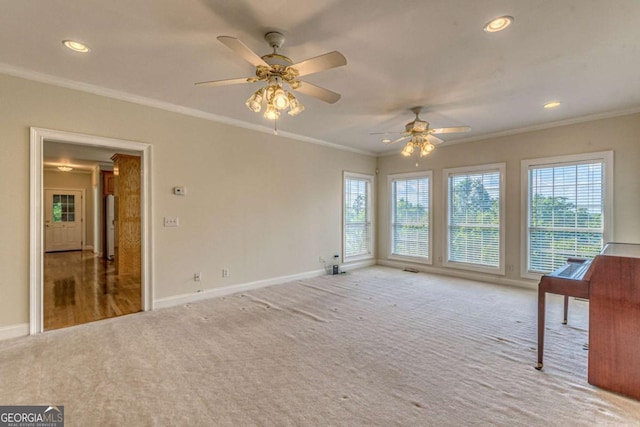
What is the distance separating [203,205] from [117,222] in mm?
2884

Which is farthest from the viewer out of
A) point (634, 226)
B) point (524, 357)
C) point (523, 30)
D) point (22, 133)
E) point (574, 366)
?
point (634, 226)

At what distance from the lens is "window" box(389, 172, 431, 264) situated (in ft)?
20.9

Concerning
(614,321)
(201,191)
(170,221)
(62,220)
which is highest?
(201,191)

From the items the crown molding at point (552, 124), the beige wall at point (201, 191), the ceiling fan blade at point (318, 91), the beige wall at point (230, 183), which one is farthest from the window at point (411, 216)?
the ceiling fan blade at point (318, 91)

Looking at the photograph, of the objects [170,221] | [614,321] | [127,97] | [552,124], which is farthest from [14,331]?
[552,124]

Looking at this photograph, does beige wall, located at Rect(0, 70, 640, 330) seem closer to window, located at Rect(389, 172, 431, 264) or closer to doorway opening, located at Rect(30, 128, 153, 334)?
doorway opening, located at Rect(30, 128, 153, 334)

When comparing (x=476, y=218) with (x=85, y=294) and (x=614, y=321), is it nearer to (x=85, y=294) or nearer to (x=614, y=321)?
(x=614, y=321)

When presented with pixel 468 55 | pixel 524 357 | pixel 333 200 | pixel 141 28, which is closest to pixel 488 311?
pixel 524 357

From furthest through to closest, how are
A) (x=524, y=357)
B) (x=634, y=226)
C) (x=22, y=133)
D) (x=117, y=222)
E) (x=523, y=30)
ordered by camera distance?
1. (x=117, y=222)
2. (x=634, y=226)
3. (x=22, y=133)
4. (x=524, y=357)
5. (x=523, y=30)

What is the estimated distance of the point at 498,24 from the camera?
2.22 metres

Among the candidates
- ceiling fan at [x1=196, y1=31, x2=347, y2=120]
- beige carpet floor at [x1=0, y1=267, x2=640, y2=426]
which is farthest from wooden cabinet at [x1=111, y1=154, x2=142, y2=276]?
ceiling fan at [x1=196, y1=31, x2=347, y2=120]

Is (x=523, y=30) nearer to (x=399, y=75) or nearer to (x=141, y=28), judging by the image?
(x=399, y=75)

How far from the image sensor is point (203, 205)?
438 centimetres

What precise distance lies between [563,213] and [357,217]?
376cm
